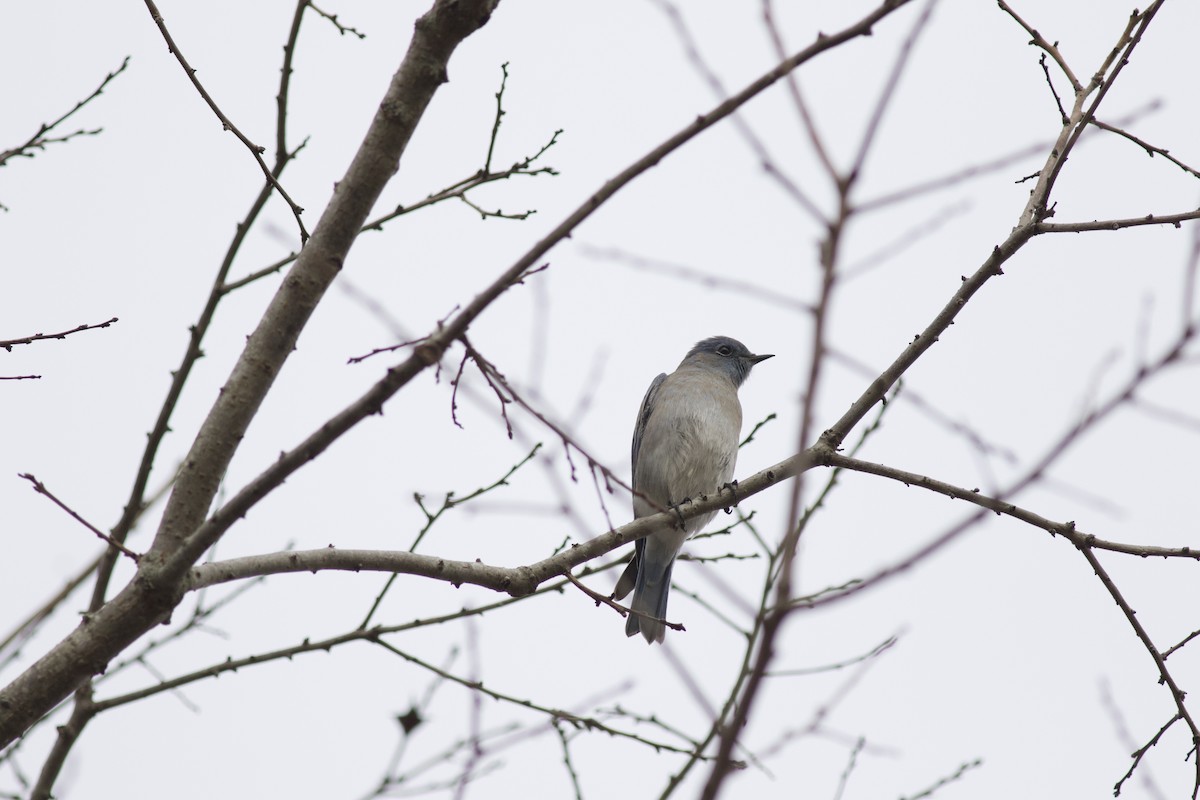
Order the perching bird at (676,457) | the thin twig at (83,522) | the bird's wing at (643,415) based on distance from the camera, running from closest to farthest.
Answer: the thin twig at (83,522)
the perching bird at (676,457)
the bird's wing at (643,415)

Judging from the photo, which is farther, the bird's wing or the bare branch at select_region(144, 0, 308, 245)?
the bird's wing

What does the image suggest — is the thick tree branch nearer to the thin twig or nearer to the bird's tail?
the thin twig

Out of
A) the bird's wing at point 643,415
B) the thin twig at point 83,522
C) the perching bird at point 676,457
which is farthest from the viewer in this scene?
the bird's wing at point 643,415

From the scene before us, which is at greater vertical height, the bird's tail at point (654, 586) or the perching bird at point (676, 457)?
the perching bird at point (676, 457)

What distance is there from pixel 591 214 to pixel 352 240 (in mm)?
1115

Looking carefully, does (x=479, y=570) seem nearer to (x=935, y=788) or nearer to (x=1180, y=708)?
(x=1180, y=708)

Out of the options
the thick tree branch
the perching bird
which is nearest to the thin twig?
the thick tree branch

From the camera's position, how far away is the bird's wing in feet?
28.0

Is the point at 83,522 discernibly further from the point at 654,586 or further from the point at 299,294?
the point at 654,586

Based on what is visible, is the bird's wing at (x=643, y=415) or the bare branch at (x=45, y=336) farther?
the bird's wing at (x=643, y=415)

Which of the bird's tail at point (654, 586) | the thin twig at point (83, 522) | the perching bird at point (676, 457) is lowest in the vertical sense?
the thin twig at point (83, 522)

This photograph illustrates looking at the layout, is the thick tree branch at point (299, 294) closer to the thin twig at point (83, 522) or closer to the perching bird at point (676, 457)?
the thin twig at point (83, 522)

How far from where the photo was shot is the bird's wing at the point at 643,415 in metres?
8.53

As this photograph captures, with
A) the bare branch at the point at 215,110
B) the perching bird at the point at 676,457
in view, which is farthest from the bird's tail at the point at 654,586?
the bare branch at the point at 215,110
